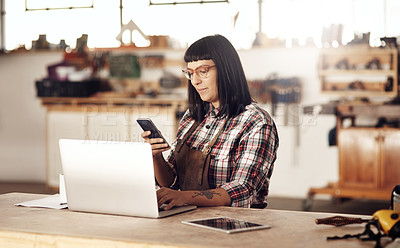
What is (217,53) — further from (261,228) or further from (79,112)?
(79,112)

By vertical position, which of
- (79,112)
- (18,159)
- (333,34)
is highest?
(333,34)

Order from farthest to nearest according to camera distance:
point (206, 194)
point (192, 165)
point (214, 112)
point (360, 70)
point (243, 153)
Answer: point (360, 70) → point (214, 112) → point (192, 165) → point (243, 153) → point (206, 194)

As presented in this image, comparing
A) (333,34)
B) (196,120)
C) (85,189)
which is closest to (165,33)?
(333,34)

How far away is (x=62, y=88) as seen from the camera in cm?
720

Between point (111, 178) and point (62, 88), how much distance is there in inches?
207

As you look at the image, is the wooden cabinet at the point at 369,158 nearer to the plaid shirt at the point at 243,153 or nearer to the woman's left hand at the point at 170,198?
the plaid shirt at the point at 243,153

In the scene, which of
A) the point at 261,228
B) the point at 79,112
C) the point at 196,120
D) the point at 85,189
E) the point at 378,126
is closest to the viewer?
the point at 261,228

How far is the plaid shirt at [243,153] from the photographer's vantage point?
2.64 meters

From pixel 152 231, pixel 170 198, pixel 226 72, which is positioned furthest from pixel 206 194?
pixel 226 72

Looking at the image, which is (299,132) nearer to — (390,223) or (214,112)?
(214,112)

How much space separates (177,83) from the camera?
24.0 ft

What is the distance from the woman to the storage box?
442 cm

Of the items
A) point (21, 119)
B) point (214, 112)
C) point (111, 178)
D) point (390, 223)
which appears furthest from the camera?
point (21, 119)

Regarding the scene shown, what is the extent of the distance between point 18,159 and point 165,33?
2775mm
